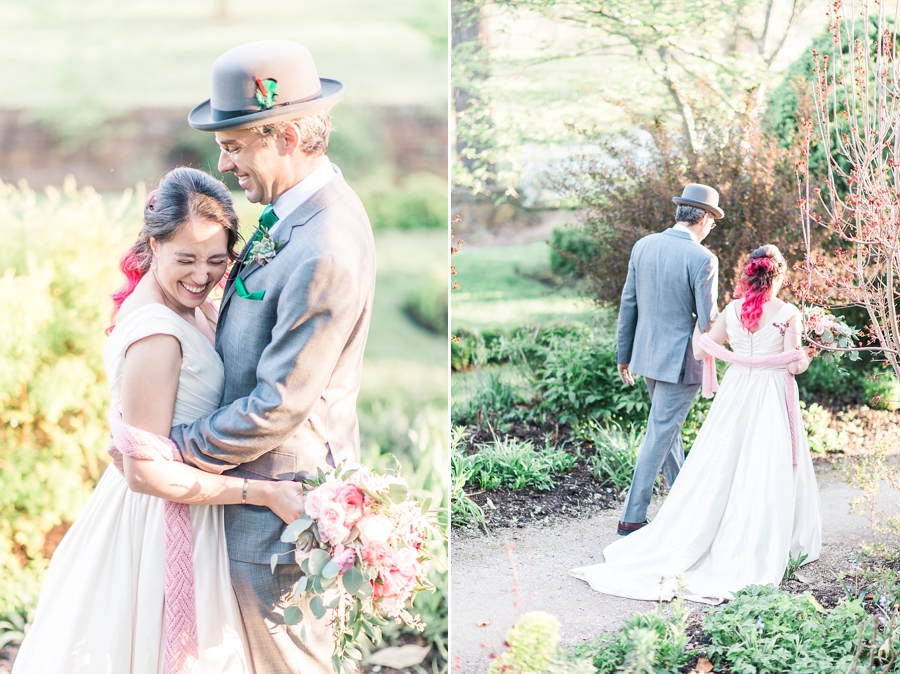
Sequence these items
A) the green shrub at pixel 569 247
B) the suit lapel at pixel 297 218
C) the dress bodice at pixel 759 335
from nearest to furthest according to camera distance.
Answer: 1. the suit lapel at pixel 297 218
2. the dress bodice at pixel 759 335
3. the green shrub at pixel 569 247

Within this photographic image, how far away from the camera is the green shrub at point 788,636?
3.04 m

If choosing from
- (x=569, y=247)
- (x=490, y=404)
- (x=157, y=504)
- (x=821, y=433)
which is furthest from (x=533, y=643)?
(x=569, y=247)

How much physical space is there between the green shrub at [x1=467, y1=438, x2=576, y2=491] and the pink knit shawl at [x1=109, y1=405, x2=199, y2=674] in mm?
3152

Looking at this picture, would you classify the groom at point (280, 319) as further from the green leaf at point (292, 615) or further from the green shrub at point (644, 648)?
the green shrub at point (644, 648)

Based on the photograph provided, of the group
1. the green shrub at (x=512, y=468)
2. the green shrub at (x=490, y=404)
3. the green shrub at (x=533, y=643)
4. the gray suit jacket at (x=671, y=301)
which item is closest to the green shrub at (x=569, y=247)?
the green shrub at (x=490, y=404)

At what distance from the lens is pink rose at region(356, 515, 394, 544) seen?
6.82 ft

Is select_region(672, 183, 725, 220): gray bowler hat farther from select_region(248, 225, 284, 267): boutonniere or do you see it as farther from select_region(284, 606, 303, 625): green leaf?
select_region(284, 606, 303, 625): green leaf

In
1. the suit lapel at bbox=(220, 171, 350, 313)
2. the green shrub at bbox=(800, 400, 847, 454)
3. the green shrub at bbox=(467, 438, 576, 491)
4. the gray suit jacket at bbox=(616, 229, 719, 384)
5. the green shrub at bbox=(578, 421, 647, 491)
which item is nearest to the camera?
the suit lapel at bbox=(220, 171, 350, 313)

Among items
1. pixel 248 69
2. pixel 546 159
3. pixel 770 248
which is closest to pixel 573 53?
pixel 546 159

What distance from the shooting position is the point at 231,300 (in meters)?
2.20

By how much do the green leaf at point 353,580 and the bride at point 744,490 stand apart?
2.21 meters

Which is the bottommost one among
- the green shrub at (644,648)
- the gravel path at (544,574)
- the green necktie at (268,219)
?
the gravel path at (544,574)

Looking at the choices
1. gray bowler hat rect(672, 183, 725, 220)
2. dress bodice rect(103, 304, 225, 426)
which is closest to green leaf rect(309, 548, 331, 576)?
dress bodice rect(103, 304, 225, 426)

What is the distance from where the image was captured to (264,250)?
212 cm
